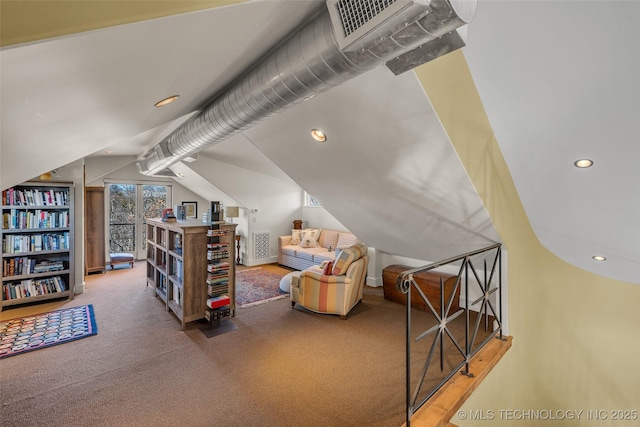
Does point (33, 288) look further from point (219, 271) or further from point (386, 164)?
point (386, 164)

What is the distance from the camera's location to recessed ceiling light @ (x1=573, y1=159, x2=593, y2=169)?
2.35 meters

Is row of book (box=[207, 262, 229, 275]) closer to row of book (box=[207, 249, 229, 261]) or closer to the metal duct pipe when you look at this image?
row of book (box=[207, 249, 229, 261])

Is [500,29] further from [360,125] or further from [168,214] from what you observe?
[168,214]

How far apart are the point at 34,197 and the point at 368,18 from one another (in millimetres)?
5405

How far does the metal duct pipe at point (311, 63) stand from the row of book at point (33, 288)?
4.01 m

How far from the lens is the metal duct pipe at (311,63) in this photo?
1.09 metres

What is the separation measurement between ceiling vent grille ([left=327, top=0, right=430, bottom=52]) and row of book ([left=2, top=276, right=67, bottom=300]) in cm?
549

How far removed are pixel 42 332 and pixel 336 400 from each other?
11.6 feet

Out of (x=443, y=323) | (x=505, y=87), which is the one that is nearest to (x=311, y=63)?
(x=505, y=87)

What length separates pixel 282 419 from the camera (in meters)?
2.09

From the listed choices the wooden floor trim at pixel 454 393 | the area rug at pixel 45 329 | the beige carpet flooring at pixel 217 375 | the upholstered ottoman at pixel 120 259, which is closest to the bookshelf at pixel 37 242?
the beige carpet flooring at pixel 217 375

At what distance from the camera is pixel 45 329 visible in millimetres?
3451

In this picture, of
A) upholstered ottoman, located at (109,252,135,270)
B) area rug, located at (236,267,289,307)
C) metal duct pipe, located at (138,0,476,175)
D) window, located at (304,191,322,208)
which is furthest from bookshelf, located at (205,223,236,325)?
upholstered ottoman, located at (109,252,135,270)

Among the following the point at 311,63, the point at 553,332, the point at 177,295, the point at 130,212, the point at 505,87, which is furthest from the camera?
the point at 130,212
